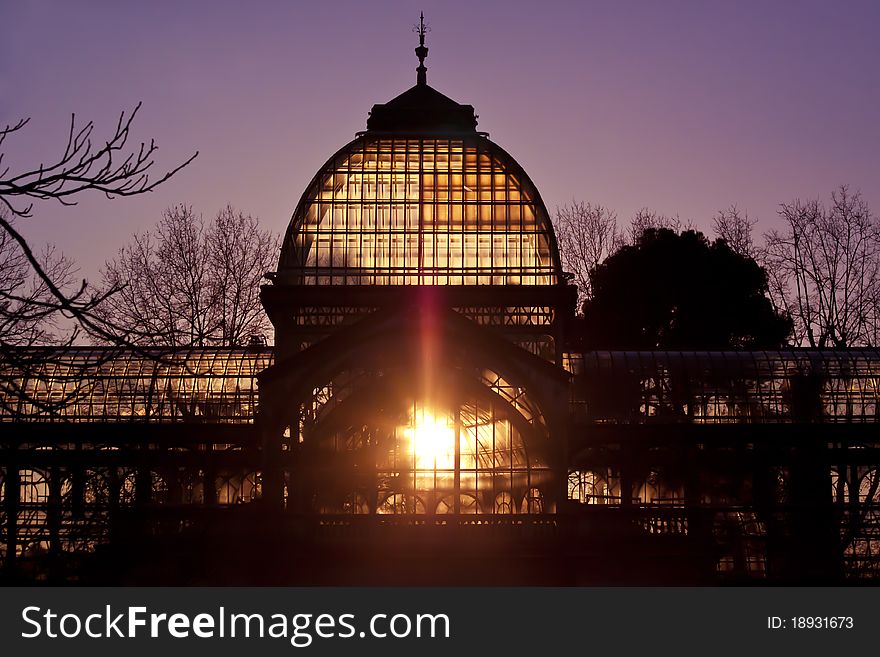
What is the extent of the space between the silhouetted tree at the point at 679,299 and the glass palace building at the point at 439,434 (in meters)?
15.2

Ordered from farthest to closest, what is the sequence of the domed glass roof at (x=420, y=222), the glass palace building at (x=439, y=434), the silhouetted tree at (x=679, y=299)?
the silhouetted tree at (x=679, y=299)
the domed glass roof at (x=420, y=222)
the glass palace building at (x=439, y=434)

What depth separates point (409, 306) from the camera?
3584cm

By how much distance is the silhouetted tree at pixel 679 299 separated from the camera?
2495 inches

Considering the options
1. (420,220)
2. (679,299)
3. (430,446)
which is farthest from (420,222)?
(679,299)

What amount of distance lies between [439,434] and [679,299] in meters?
30.6

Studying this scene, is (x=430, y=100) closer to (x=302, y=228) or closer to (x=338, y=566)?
(x=302, y=228)

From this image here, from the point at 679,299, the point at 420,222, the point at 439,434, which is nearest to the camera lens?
the point at 439,434

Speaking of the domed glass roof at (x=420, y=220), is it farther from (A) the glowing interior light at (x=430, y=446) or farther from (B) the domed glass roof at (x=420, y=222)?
(A) the glowing interior light at (x=430, y=446)

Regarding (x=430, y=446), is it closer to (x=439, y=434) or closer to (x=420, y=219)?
(x=439, y=434)

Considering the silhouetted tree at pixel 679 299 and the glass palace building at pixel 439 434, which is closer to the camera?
the glass palace building at pixel 439 434

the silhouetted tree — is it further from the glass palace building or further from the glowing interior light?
the glowing interior light

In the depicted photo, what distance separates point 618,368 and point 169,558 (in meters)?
20.1

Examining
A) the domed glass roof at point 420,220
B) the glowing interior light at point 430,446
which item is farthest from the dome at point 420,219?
the glowing interior light at point 430,446

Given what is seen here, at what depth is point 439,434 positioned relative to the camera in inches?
1481
